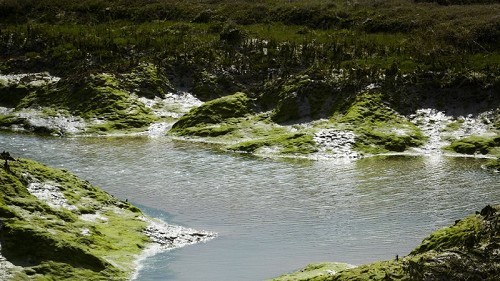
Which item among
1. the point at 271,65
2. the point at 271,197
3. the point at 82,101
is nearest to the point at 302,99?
the point at 271,65

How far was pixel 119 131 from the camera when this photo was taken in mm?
38500

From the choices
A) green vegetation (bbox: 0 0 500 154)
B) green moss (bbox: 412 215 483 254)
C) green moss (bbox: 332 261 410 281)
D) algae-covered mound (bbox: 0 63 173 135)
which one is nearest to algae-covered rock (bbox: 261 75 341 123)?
green vegetation (bbox: 0 0 500 154)

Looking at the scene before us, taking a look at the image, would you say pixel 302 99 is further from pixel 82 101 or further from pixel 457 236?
pixel 457 236

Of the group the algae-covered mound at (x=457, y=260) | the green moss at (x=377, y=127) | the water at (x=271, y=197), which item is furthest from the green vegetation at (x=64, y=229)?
the green moss at (x=377, y=127)

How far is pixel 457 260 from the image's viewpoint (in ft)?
36.5

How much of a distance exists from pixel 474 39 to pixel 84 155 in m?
22.5

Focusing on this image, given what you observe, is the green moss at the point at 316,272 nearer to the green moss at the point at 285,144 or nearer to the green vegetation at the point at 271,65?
the green moss at the point at 285,144

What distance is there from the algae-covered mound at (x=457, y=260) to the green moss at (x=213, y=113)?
2609 centimetres

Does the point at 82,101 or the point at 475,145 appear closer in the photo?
the point at 475,145

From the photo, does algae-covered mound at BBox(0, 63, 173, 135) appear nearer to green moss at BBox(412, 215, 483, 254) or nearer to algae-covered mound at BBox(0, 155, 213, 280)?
algae-covered mound at BBox(0, 155, 213, 280)

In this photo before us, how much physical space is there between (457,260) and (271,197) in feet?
47.9

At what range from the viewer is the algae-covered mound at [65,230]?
1594 centimetres

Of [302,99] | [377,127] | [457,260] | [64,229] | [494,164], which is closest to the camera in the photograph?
[457,260]

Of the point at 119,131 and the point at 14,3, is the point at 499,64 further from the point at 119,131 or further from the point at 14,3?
the point at 14,3
